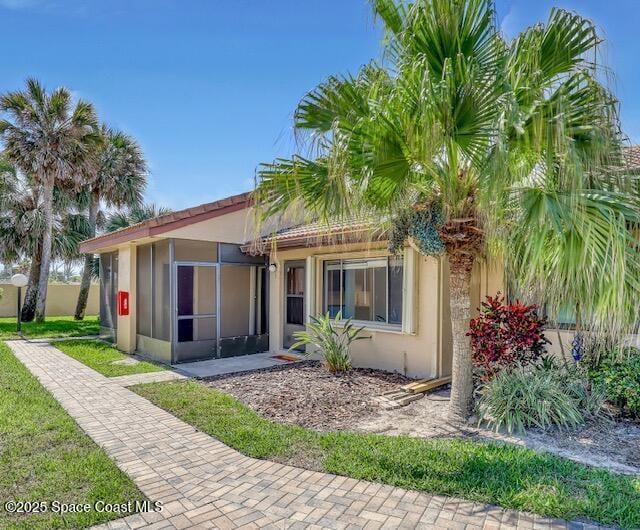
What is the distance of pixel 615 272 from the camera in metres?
4.10

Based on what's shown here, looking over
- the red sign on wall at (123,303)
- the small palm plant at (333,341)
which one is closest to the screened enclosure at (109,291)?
the red sign on wall at (123,303)

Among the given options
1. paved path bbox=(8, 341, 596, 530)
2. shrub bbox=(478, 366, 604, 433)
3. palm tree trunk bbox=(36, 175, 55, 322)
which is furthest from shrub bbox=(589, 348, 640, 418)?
palm tree trunk bbox=(36, 175, 55, 322)

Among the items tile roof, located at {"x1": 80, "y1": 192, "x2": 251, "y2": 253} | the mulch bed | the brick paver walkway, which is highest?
tile roof, located at {"x1": 80, "y1": 192, "x2": 251, "y2": 253}

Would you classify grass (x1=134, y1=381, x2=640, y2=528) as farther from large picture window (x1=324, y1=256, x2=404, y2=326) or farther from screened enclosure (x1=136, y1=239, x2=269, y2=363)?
screened enclosure (x1=136, y1=239, x2=269, y2=363)

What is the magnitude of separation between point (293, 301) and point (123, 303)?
534 centimetres

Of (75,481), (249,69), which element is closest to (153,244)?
(249,69)

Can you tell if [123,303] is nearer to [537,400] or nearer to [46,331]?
[46,331]

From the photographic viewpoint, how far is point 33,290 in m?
22.2

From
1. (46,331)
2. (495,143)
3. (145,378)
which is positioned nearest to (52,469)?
(145,378)

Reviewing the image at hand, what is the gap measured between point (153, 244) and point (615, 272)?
36.3 ft

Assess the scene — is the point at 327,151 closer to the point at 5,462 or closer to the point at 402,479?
the point at 402,479

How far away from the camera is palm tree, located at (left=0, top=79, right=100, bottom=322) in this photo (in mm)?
18828

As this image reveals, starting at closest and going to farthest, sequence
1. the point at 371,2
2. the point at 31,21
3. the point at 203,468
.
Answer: the point at 203,468 → the point at 371,2 → the point at 31,21

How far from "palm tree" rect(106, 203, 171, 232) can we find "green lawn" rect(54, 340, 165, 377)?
319 inches
